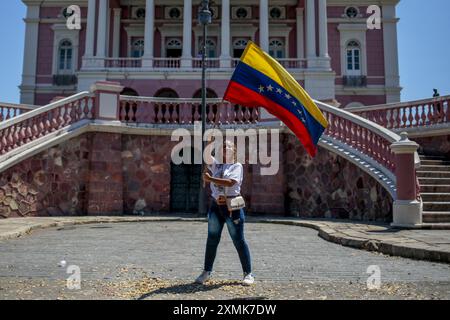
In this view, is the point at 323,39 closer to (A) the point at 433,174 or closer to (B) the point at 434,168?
(B) the point at 434,168

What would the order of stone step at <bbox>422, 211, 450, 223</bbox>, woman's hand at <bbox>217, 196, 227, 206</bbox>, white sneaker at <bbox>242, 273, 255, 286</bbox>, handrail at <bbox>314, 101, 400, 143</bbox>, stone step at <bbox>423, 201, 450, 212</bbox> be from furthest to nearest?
handrail at <bbox>314, 101, 400, 143</bbox> < stone step at <bbox>423, 201, 450, 212</bbox> < stone step at <bbox>422, 211, 450, 223</bbox> < woman's hand at <bbox>217, 196, 227, 206</bbox> < white sneaker at <bbox>242, 273, 255, 286</bbox>

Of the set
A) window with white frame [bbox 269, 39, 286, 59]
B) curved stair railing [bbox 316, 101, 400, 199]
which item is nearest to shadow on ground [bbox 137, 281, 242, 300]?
curved stair railing [bbox 316, 101, 400, 199]

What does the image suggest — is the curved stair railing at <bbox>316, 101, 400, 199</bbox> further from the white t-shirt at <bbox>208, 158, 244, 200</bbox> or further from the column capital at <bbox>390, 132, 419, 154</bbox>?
the white t-shirt at <bbox>208, 158, 244, 200</bbox>

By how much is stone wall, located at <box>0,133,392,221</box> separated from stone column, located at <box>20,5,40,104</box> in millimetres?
20542

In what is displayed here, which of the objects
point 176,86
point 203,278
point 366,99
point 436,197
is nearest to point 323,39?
point 366,99

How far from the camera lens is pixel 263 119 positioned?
12.7 m

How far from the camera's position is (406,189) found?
28.5 feet

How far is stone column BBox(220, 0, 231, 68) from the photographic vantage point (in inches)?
1005

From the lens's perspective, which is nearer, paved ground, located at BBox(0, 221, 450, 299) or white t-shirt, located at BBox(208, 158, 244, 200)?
paved ground, located at BBox(0, 221, 450, 299)

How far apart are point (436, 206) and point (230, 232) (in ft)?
21.1

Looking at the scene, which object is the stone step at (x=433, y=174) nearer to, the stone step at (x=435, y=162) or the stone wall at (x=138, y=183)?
the stone step at (x=435, y=162)

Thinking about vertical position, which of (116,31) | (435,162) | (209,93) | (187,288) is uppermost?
(116,31)
